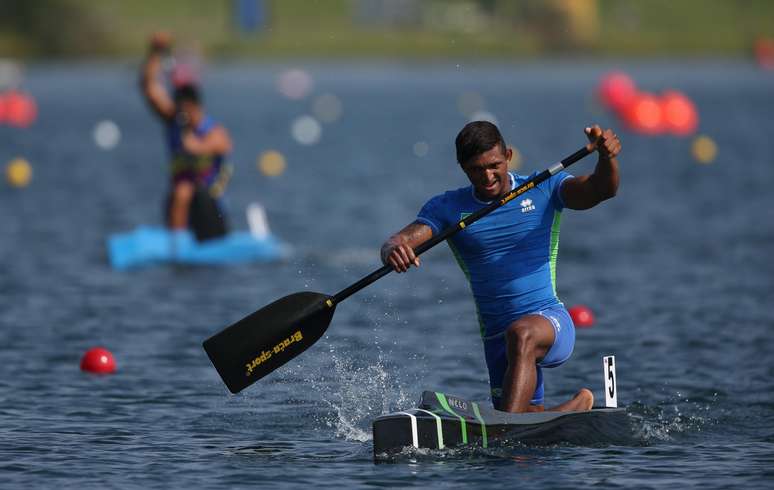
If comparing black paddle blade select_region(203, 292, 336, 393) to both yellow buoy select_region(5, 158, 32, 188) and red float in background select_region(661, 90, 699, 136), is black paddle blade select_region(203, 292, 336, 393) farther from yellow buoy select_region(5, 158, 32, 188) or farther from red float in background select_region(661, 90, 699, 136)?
red float in background select_region(661, 90, 699, 136)

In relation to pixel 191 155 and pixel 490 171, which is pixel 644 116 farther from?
pixel 490 171

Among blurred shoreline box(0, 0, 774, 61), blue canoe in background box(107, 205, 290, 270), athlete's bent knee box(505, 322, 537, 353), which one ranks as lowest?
athlete's bent knee box(505, 322, 537, 353)

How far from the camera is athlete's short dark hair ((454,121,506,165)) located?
9.14 metres

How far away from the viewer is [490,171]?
929cm

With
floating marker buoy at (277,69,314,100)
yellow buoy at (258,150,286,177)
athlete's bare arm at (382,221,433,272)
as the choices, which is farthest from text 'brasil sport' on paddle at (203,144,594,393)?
floating marker buoy at (277,69,314,100)

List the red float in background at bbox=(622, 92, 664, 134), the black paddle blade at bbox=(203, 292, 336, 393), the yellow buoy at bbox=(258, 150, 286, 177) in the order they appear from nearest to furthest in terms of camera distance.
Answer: the black paddle blade at bbox=(203, 292, 336, 393) < the yellow buoy at bbox=(258, 150, 286, 177) < the red float in background at bbox=(622, 92, 664, 134)

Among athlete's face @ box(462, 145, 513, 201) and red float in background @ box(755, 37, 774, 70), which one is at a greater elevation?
red float in background @ box(755, 37, 774, 70)

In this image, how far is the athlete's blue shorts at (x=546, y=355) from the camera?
31.1 ft

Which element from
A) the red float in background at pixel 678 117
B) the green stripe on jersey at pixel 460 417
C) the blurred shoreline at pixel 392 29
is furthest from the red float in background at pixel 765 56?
the green stripe on jersey at pixel 460 417

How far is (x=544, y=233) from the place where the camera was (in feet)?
31.6

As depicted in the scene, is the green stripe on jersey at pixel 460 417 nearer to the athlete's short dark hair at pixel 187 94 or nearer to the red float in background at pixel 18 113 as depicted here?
the athlete's short dark hair at pixel 187 94

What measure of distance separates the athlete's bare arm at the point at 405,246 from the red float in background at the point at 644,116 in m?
35.6

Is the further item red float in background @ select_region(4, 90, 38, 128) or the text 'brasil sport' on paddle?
red float in background @ select_region(4, 90, 38, 128)

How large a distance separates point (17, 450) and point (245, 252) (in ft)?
30.7
